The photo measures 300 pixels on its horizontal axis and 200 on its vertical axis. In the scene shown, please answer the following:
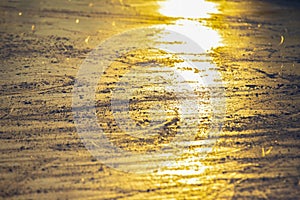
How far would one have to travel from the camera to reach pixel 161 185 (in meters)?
2.19

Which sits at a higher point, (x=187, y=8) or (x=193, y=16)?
(x=187, y=8)

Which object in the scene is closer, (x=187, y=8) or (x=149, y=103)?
(x=149, y=103)

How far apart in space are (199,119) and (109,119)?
52cm

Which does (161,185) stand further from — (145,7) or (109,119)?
(145,7)

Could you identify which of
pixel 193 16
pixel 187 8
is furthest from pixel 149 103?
pixel 187 8

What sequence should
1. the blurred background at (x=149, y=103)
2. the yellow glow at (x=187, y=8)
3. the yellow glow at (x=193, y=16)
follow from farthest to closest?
the yellow glow at (x=187, y=8) → the yellow glow at (x=193, y=16) → the blurred background at (x=149, y=103)

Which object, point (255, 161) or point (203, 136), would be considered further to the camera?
point (203, 136)

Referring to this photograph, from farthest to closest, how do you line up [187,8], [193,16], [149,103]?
[187,8] < [193,16] < [149,103]

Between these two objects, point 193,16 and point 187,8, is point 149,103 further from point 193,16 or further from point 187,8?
point 187,8

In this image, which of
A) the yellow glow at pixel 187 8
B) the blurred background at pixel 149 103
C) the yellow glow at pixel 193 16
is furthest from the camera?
the yellow glow at pixel 187 8

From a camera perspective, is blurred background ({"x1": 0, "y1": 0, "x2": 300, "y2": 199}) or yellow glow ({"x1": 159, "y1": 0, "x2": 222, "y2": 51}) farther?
yellow glow ({"x1": 159, "y1": 0, "x2": 222, "y2": 51})

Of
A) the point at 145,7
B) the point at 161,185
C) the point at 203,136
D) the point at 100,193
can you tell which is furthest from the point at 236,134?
the point at 145,7

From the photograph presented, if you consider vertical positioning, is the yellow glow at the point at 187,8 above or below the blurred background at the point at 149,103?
above

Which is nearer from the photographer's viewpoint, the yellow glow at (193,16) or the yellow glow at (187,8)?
the yellow glow at (193,16)
